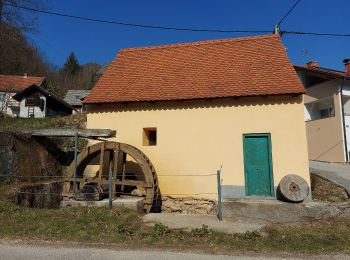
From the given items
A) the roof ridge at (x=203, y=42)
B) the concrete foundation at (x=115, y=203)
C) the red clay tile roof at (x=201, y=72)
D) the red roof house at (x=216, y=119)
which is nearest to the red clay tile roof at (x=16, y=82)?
the roof ridge at (x=203, y=42)

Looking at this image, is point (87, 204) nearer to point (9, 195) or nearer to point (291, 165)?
point (9, 195)

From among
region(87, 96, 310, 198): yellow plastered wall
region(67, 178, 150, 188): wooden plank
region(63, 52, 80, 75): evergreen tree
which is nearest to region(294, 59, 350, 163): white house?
region(87, 96, 310, 198): yellow plastered wall

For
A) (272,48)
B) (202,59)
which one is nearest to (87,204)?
(202,59)

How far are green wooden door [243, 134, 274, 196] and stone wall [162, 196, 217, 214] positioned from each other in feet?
4.27

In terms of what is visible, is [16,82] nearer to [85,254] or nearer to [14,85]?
[14,85]

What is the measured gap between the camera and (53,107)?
38.8 metres

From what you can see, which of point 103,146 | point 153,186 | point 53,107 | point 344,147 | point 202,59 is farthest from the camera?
point 53,107

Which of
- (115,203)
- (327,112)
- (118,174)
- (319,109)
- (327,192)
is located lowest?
(115,203)

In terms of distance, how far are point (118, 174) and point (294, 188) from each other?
573 cm

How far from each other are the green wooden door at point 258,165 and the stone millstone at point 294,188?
2.46ft

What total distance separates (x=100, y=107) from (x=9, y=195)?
4.15 metres

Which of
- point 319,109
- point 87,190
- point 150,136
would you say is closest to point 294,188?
point 150,136

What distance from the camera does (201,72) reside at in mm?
12312

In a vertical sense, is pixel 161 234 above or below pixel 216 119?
below
